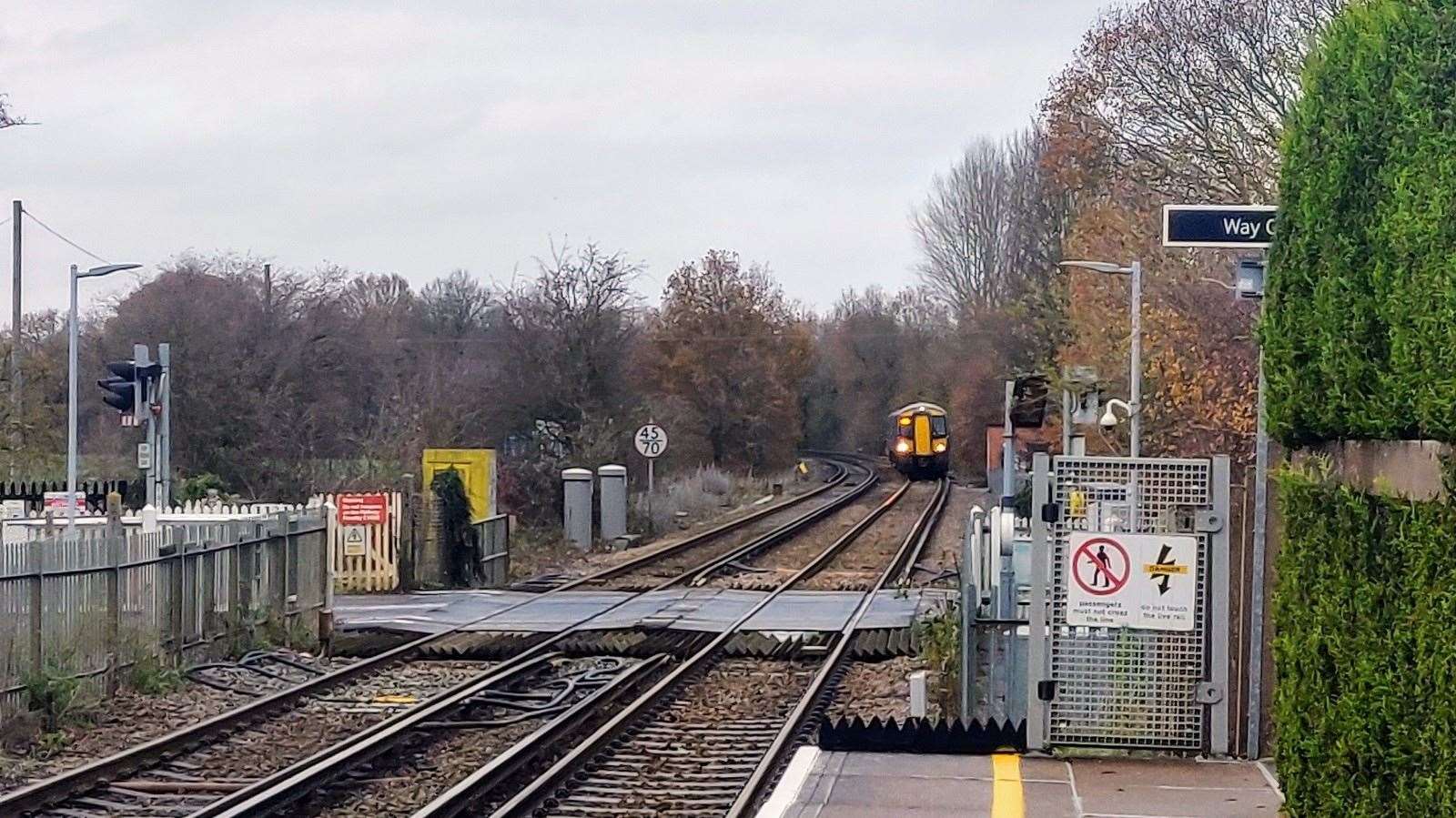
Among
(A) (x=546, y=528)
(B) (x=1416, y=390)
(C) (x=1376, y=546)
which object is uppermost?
(B) (x=1416, y=390)

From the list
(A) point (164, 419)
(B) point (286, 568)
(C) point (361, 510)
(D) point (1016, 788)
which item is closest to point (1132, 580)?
(D) point (1016, 788)

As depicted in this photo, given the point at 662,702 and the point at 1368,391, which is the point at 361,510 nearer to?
the point at 662,702

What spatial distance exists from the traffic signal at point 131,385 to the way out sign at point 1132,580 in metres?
13.6

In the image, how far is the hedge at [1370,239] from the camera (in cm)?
530

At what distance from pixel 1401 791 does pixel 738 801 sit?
4.88 metres

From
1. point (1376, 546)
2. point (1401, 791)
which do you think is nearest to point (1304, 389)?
point (1376, 546)

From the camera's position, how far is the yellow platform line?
8.41 meters

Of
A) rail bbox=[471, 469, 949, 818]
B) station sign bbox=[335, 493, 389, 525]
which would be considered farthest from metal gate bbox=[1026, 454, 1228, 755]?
station sign bbox=[335, 493, 389, 525]

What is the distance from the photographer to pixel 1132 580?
30.9ft

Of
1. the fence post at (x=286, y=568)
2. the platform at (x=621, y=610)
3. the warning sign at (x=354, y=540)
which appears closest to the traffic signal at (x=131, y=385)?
the fence post at (x=286, y=568)

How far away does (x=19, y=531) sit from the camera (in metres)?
17.9

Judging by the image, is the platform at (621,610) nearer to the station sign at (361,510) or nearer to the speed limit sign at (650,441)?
the station sign at (361,510)

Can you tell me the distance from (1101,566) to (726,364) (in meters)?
59.8

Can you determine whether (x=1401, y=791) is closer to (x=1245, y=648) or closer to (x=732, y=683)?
(x=1245, y=648)
